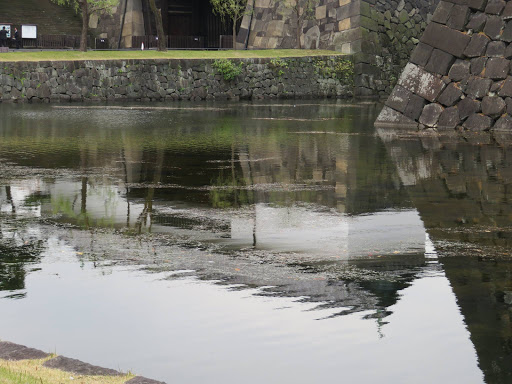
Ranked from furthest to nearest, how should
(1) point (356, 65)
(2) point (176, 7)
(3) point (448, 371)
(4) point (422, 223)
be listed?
(2) point (176, 7)
(1) point (356, 65)
(4) point (422, 223)
(3) point (448, 371)

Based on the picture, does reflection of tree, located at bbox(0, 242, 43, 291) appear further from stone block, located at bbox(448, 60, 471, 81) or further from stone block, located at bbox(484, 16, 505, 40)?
stone block, located at bbox(484, 16, 505, 40)

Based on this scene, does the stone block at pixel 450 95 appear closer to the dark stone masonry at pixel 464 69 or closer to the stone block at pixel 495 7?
the dark stone masonry at pixel 464 69

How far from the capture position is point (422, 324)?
6715 millimetres

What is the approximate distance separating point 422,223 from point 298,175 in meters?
4.63

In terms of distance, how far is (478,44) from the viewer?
22312 millimetres

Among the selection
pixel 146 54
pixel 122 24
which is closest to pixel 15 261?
pixel 146 54

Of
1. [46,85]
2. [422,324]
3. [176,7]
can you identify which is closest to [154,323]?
[422,324]

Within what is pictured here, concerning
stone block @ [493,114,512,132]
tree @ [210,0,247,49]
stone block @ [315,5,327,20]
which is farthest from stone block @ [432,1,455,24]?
tree @ [210,0,247,49]

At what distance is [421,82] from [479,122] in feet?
5.62

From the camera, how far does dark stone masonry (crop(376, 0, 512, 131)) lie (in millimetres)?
22188

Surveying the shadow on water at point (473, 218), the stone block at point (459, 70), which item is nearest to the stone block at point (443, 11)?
the stone block at point (459, 70)

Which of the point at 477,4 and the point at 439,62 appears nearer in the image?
the point at 477,4

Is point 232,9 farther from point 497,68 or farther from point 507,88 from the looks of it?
point 507,88

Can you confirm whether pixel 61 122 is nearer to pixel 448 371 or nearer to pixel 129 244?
pixel 129 244
